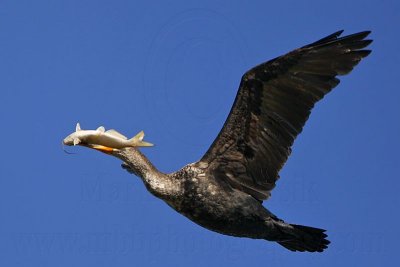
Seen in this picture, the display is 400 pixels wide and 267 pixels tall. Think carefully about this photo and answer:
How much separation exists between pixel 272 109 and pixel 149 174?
1564 mm

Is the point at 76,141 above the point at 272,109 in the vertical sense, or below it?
below

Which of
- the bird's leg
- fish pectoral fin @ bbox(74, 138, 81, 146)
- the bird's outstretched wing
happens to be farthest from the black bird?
fish pectoral fin @ bbox(74, 138, 81, 146)

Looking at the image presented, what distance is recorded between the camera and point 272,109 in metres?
11.1

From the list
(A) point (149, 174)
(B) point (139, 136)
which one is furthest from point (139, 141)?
(A) point (149, 174)

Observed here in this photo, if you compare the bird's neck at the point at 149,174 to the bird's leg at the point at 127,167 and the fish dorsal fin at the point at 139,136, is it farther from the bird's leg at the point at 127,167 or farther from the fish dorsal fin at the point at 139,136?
the fish dorsal fin at the point at 139,136

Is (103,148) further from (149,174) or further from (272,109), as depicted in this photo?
(272,109)

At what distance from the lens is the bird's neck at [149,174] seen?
11.0 m

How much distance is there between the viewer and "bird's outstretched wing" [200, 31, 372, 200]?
10.9 meters

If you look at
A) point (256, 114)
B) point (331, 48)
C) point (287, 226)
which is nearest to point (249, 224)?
point (287, 226)

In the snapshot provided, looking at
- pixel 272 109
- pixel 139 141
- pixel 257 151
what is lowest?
pixel 139 141

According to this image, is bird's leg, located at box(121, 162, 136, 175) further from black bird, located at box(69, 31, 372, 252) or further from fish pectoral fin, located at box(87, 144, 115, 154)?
fish pectoral fin, located at box(87, 144, 115, 154)

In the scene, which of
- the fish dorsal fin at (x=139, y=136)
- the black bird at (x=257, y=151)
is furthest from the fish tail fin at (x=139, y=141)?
the black bird at (x=257, y=151)

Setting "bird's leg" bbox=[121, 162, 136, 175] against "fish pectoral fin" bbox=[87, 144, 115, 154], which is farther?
"bird's leg" bbox=[121, 162, 136, 175]

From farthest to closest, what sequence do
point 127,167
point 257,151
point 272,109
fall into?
point 127,167 → point 257,151 → point 272,109
